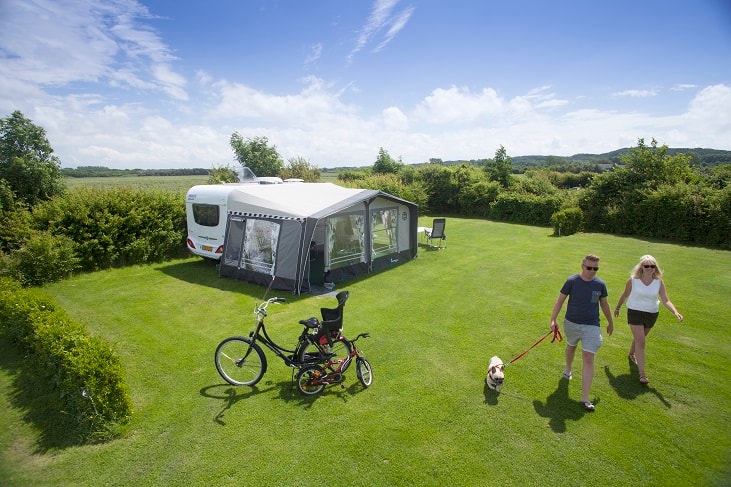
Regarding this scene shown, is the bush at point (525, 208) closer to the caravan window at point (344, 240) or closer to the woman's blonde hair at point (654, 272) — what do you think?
the caravan window at point (344, 240)

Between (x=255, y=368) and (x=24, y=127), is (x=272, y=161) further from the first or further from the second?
(x=255, y=368)

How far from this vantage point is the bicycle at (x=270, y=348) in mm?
4336

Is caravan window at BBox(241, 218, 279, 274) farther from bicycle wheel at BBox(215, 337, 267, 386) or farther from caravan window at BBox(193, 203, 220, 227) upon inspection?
bicycle wheel at BBox(215, 337, 267, 386)

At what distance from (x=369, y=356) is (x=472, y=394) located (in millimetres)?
1544

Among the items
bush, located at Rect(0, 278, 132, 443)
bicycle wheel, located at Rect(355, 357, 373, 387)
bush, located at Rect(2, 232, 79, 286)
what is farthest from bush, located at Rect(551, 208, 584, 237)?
bush, located at Rect(2, 232, 79, 286)

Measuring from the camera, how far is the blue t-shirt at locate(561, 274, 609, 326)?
3.97 m

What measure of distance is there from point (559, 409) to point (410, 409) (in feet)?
5.41

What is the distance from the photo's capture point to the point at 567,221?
50.8ft

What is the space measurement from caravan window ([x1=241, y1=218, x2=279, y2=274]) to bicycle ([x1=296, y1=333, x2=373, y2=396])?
14.1 ft

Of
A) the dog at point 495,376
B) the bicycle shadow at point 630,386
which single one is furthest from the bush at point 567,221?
the dog at point 495,376

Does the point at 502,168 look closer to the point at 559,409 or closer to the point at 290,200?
the point at 290,200

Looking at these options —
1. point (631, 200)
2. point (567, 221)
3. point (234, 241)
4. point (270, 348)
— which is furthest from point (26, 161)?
point (631, 200)

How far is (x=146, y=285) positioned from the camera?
8.91 meters

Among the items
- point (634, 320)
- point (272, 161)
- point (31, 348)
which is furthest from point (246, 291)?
point (272, 161)
